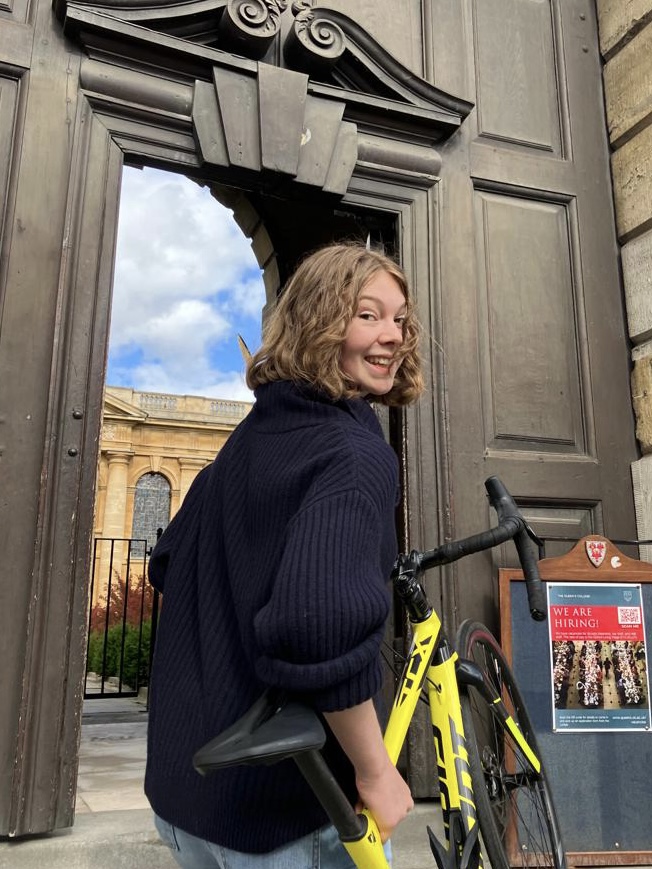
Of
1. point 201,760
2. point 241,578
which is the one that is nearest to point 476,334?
point 241,578

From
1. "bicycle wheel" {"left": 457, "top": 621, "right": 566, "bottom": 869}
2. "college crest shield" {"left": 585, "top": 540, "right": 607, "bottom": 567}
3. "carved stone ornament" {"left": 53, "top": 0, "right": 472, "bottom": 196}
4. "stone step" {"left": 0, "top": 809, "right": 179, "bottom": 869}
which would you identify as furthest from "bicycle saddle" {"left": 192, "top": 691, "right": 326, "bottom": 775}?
"carved stone ornament" {"left": 53, "top": 0, "right": 472, "bottom": 196}

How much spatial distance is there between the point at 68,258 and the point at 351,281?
1945 mm

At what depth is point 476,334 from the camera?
3664 millimetres

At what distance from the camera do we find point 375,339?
1.41m

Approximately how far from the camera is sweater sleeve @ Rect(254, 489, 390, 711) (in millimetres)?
987

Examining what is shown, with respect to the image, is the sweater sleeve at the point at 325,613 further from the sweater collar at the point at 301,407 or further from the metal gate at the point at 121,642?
the metal gate at the point at 121,642

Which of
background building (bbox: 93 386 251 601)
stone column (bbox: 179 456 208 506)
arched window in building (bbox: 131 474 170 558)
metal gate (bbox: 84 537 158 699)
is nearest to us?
metal gate (bbox: 84 537 158 699)

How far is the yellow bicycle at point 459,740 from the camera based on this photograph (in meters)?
1.01

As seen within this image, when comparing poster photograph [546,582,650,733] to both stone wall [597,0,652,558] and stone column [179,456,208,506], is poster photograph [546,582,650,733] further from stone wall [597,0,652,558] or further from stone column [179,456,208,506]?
stone column [179,456,208,506]

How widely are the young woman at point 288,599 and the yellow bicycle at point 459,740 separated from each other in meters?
0.05

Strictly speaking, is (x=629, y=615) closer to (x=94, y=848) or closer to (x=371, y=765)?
(x=94, y=848)

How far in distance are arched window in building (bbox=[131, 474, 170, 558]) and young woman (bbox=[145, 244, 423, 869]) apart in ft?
123

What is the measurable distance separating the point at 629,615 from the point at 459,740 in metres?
1.68

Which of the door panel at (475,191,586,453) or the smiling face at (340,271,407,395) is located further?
the door panel at (475,191,586,453)
